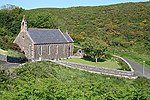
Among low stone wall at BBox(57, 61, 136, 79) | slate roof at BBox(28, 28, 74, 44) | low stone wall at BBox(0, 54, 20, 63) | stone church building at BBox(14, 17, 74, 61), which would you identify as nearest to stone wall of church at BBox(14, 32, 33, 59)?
stone church building at BBox(14, 17, 74, 61)

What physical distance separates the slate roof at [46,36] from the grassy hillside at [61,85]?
8.21 m

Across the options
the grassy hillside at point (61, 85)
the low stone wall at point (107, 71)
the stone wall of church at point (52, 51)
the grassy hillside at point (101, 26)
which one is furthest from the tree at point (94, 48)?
the grassy hillside at point (61, 85)

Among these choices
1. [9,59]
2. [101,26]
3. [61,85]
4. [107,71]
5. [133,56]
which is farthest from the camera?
[101,26]

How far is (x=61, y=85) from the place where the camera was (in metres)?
25.5

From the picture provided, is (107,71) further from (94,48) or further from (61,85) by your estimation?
(61,85)

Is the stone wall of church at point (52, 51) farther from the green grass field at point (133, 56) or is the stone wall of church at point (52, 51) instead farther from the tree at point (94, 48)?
the green grass field at point (133, 56)

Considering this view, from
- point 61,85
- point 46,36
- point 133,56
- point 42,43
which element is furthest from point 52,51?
point 61,85

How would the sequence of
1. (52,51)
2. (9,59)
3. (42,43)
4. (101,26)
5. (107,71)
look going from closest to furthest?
(107,71) < (9,59) < (42,43) < (52,51) < (101,26)

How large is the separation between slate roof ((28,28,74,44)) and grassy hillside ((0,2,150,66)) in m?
5.09

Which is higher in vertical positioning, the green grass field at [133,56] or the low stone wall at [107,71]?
the green grass field at [133,56]

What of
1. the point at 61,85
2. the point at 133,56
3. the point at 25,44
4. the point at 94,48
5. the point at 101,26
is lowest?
the point at 61,85

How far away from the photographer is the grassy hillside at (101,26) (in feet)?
219

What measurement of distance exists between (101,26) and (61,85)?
254 ft

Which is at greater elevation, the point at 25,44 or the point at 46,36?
the point at 46,36
